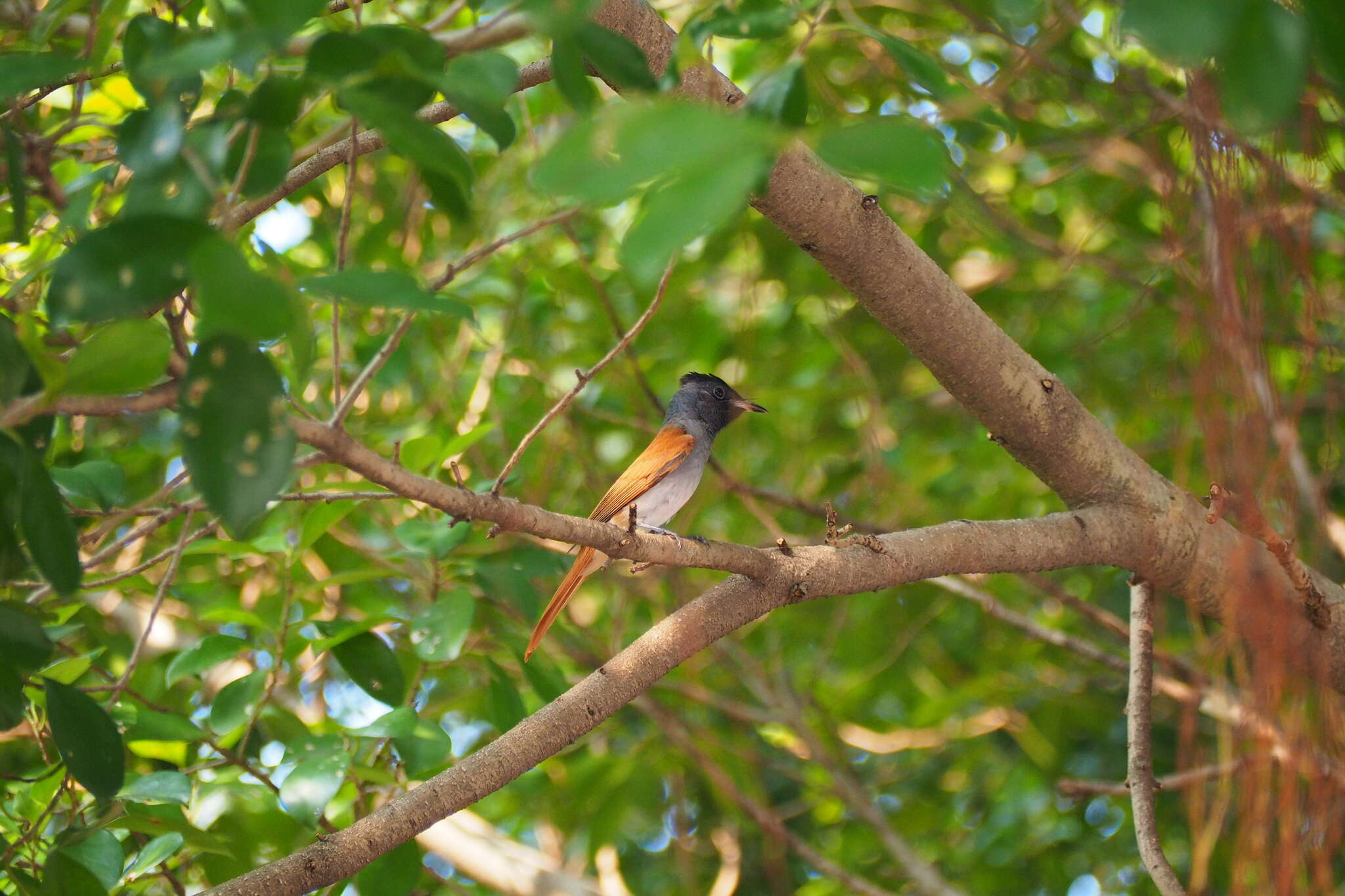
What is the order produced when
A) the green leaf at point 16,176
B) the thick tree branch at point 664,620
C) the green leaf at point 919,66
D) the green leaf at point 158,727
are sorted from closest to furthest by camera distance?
the green leaf at point 919,66 → the green leaf at point 16,176 → the thick tree branch at point 664,620 → the green leaf at point 158,727

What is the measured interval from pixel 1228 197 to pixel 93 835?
2.43 metres

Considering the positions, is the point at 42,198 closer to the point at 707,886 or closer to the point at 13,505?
the point at 13,505

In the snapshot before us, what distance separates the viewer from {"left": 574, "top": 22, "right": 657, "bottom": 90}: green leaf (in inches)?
45.8

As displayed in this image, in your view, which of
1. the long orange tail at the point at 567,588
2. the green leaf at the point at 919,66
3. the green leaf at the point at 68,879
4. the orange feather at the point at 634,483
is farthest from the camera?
the orange feather at the point at 634,483

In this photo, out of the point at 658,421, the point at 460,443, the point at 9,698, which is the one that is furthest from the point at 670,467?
the point at 9,698

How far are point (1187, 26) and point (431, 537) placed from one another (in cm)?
245

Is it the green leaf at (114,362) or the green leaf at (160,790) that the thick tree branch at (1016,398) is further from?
the green leaf at (160,790)

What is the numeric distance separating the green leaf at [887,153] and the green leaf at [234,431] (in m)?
0.59

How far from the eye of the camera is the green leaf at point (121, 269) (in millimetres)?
990

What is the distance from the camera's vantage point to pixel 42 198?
2.85 m

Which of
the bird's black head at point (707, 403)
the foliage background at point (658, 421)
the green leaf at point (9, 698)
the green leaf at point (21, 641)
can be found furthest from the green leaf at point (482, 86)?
the bird's black head at point (707, 403)

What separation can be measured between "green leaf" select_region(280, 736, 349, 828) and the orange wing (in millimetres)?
1578

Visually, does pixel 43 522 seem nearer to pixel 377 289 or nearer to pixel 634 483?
pixel 377 289

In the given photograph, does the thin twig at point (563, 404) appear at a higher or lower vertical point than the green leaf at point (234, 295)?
lower
